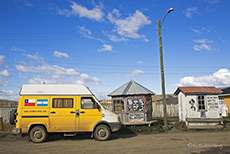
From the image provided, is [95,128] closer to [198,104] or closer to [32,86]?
[32,86]

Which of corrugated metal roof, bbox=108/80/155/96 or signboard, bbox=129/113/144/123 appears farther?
corrugated metal roof, bbox=108/80/155/96

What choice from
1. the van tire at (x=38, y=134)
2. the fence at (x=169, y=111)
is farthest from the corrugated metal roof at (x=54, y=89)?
the fence at (x=169, y=111)

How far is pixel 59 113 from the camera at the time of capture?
910 centimetres

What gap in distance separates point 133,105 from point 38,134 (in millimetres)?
7161

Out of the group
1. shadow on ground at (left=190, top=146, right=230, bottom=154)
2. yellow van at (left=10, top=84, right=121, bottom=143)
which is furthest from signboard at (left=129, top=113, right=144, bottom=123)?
shadow on ground at (left=190, top=146, right=230, bottom=154)

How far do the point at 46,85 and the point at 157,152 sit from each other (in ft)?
20.3

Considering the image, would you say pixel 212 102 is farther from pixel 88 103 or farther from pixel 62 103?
pixel 62 103

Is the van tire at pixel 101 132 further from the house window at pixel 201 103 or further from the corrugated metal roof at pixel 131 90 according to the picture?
the house window at pixel 201 103

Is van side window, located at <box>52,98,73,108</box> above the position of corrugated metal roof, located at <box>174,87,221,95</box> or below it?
below

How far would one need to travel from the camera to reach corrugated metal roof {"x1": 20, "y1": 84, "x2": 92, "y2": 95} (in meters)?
9.19

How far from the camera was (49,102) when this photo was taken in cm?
916

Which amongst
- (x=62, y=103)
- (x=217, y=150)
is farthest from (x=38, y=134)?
(x=217, y=150)

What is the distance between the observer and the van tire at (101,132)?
30.2ft

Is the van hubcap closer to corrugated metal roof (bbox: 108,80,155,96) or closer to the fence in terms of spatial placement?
corrugated metal roof (bbox: 108,80,155,96)
